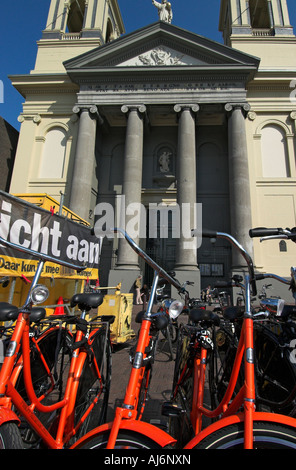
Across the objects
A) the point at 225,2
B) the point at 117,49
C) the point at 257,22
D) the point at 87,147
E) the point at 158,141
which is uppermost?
the point at 225,2

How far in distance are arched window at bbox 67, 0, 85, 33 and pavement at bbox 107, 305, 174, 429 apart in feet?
94.2

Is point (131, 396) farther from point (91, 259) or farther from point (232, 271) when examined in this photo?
point (232, 271)

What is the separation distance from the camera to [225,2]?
2456 cm

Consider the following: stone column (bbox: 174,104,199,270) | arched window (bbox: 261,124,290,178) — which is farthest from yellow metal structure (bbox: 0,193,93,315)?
arched window (bbox: 261,124,290,178)

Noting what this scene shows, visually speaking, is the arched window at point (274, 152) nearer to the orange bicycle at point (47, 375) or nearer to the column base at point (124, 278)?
the column base at point (124, 278)

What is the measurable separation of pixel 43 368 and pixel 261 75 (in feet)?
69.2

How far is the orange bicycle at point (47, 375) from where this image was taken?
1831 millimetres

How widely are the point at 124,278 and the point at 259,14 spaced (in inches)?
1007

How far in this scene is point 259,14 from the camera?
23.6m

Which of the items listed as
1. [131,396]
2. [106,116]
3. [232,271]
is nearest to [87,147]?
[106,116]

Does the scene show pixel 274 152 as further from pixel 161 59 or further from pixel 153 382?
pixel 153 382

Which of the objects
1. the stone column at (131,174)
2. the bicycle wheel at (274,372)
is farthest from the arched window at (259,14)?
the bicycle wheel at (274,372)

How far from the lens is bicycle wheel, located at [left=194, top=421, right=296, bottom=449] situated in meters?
1.33

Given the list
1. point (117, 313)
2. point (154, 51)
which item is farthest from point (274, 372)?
point (154, 51)
